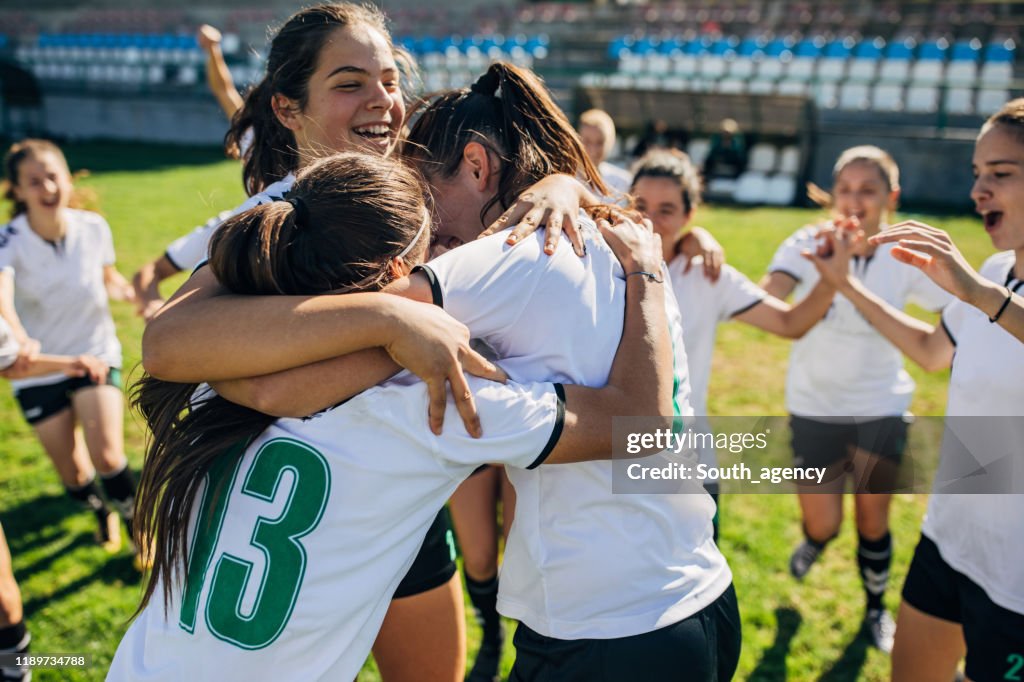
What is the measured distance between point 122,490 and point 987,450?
3940 millimetres

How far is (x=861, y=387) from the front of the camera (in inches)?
144

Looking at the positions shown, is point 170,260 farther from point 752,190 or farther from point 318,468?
point 752,190

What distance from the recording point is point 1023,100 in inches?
97.7

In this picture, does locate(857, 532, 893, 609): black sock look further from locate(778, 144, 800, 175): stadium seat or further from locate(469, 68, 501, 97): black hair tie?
locate(778, 144, 800, 175): stadium seat

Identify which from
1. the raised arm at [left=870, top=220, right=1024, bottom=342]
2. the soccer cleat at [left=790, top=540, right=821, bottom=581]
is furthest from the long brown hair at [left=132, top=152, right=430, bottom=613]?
the soccer cleat at [left=790, top=540, right=821, bottom=581]

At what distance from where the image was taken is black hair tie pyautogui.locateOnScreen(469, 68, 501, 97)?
204 cm

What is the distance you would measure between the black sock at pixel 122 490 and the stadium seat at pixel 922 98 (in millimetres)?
15154

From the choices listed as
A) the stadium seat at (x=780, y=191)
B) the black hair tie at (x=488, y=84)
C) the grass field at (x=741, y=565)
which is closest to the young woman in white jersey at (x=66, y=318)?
the grass field at (x=741, y=565)

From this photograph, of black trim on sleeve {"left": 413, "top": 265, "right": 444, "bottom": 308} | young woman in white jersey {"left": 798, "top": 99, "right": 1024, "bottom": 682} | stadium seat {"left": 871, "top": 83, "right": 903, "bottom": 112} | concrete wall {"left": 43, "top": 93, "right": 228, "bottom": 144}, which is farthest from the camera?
concrete wall {"left": 43, "top": 93, "right": 228, "bottom": 144}

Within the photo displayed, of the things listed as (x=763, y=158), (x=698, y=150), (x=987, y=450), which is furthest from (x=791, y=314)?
(x=698, y=150)

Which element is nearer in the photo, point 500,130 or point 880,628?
point 500,130

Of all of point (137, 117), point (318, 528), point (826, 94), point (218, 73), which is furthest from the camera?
point (137, 117)

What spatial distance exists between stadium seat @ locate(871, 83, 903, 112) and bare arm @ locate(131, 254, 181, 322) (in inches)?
583

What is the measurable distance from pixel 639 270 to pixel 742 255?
844 cm
